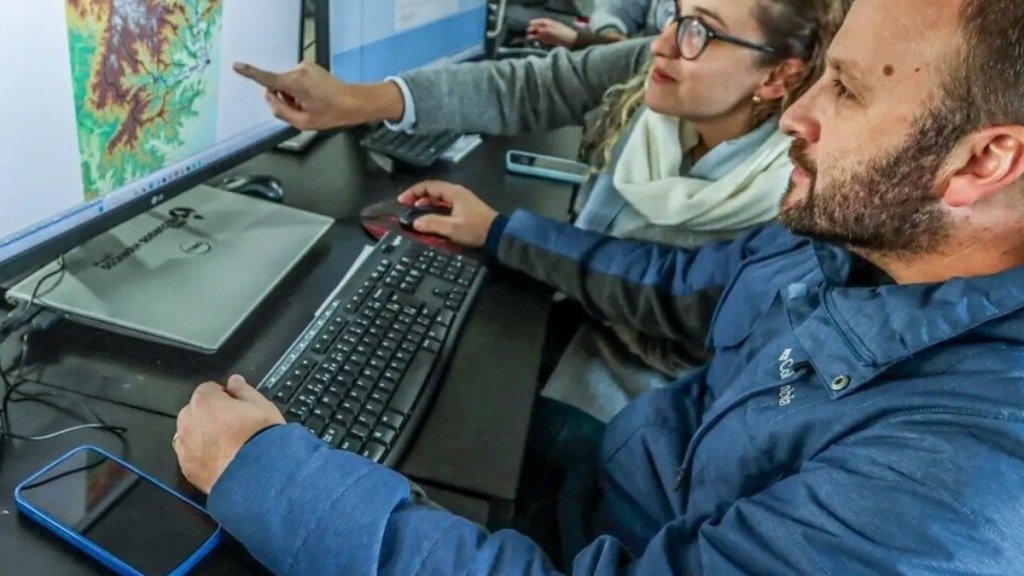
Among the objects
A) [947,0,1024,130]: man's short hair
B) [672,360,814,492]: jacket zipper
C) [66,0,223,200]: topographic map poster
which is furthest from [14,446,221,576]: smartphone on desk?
[947,0,1024,130]: man's short hair

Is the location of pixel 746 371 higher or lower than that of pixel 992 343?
lower

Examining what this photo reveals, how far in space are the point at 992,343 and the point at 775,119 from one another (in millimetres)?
673

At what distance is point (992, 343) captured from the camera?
64 cm

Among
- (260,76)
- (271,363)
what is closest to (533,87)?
(260,76)

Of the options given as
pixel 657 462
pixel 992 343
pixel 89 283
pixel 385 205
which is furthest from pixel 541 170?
pixel 992 343

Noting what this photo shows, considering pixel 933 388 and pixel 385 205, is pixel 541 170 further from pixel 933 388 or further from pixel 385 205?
pixel 933 388

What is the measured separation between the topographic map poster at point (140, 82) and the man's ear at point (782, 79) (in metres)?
0.77

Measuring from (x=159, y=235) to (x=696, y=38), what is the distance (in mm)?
801

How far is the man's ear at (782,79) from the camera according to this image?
1237 millimetres

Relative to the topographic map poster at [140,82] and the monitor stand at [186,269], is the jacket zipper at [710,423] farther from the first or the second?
the topographic map poster at [140,82]

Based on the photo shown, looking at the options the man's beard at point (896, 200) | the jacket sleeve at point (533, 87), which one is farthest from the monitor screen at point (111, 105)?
the man's beard at point (896, 200)

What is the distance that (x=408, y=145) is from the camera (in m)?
1.43

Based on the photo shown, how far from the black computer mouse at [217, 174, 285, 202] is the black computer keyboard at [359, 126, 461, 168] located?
22 centimetres

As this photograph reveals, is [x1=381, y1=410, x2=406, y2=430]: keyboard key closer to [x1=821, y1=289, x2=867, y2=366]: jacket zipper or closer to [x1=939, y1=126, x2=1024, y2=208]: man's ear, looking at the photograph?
[x1=821, y1=289, x2=867, y2=366]: jacket zipper
